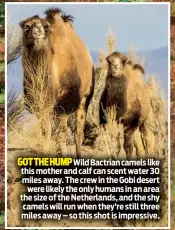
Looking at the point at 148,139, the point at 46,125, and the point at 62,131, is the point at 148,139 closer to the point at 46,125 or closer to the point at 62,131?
the point at 62,131

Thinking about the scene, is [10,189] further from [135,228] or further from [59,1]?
[59,1]

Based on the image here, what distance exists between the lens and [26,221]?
1008cm

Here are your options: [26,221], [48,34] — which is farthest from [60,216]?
[48,34]

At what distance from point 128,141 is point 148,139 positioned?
0.21m

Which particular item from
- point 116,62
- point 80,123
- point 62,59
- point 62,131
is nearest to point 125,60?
point 116,62

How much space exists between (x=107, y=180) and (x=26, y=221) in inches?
36.5

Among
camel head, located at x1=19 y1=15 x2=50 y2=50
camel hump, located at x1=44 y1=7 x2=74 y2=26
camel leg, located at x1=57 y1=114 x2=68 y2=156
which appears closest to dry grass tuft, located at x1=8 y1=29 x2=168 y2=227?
camel leg, located at x1=57 y1=114 x2=68 y2=156

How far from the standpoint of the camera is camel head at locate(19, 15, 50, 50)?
10016 mm

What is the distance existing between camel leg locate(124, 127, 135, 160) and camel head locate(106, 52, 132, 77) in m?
0.59

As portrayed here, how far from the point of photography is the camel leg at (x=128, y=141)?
1007 centimetres

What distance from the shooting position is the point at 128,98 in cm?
1016

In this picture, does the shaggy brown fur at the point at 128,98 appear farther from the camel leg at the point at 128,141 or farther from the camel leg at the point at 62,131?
the camel leg at the point at 62,131

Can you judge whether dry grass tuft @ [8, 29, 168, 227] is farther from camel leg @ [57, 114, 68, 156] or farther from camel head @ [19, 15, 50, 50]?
camel head @ [19, 15, 50, 50]

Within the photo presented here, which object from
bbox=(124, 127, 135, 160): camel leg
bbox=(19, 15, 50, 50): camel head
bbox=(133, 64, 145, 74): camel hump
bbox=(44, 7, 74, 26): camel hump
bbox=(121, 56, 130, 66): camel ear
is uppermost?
bbox=(44, 7, 74, 26): camel hump
